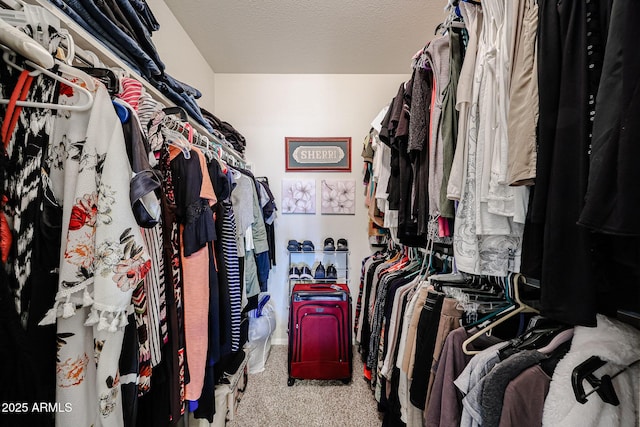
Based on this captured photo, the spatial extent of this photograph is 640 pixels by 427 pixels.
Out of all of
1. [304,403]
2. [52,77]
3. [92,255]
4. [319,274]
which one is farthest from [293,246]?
[52,77]

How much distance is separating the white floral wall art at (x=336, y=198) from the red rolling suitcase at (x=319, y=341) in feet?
3.12

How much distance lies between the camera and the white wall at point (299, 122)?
8.70 ft

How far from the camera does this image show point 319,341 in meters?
1.99

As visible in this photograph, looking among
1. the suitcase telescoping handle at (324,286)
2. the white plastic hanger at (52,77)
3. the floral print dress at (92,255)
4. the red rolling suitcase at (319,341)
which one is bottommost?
the red rolling suitcase at (319,341)

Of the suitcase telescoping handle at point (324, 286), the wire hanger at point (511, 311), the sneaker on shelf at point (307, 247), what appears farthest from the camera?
the sneaker on shelf at point (307, 247)

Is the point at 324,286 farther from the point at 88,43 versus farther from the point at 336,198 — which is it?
the point at 88,43

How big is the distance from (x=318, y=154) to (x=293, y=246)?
0.93 m

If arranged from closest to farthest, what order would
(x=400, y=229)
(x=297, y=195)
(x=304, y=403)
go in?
(x=400, y=229)
(x=304, y=403)
(x=297, y=195)

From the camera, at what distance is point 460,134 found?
34.9 inches

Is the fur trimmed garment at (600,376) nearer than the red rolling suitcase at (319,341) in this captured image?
Yes

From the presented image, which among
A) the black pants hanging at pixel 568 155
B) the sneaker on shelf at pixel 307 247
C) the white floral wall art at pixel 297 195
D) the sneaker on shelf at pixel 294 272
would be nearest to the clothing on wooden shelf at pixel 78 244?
the black pants hanging at pixel 568 155

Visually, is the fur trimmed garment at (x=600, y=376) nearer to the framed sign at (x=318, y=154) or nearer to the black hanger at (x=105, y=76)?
the black hanger at (x=105, y=76)

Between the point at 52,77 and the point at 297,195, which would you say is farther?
the point at 297,195

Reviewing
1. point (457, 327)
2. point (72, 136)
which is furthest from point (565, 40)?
point (72, 136)
